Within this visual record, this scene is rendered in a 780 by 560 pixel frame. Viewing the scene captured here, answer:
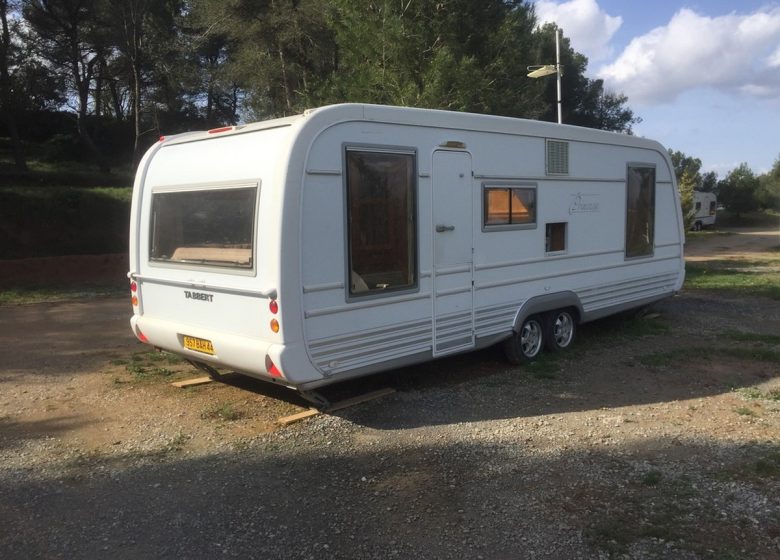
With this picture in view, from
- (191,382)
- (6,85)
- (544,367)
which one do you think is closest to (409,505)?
(191,382)

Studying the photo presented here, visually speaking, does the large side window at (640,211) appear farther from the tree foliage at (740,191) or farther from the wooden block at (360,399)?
the tree foliage at (740,191)

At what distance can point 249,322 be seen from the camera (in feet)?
16.9

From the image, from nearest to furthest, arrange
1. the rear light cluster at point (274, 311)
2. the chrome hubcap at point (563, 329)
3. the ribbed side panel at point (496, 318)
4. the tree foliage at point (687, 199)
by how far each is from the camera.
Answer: the rear light cluster at point (274, 311), the ribbed side panel at point (496, 318), the chrome hubcap at point (563, 329), the tree foliage at point (687, 199)

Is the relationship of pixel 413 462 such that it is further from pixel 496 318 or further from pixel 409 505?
pixel 496 318

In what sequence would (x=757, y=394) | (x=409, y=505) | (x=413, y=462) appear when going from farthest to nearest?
(x=757, y=394), (x=413, y=462), (x=409, y=505)

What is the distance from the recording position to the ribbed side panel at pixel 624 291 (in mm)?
7762

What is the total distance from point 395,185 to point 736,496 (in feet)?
10.9

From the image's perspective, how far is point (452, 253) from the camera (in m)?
6.09

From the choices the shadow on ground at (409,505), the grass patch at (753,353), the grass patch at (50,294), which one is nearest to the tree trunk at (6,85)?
the grass patch at (50,294)

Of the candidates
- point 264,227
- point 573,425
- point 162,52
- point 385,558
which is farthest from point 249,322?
point 162,52

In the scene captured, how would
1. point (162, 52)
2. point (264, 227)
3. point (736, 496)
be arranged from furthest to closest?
point (162, 52)
point (264, 227)
point (736, 496)

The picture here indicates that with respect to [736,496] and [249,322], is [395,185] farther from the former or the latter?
[736,496]

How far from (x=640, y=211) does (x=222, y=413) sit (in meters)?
5.79

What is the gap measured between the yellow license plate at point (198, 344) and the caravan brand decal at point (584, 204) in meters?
4.18
